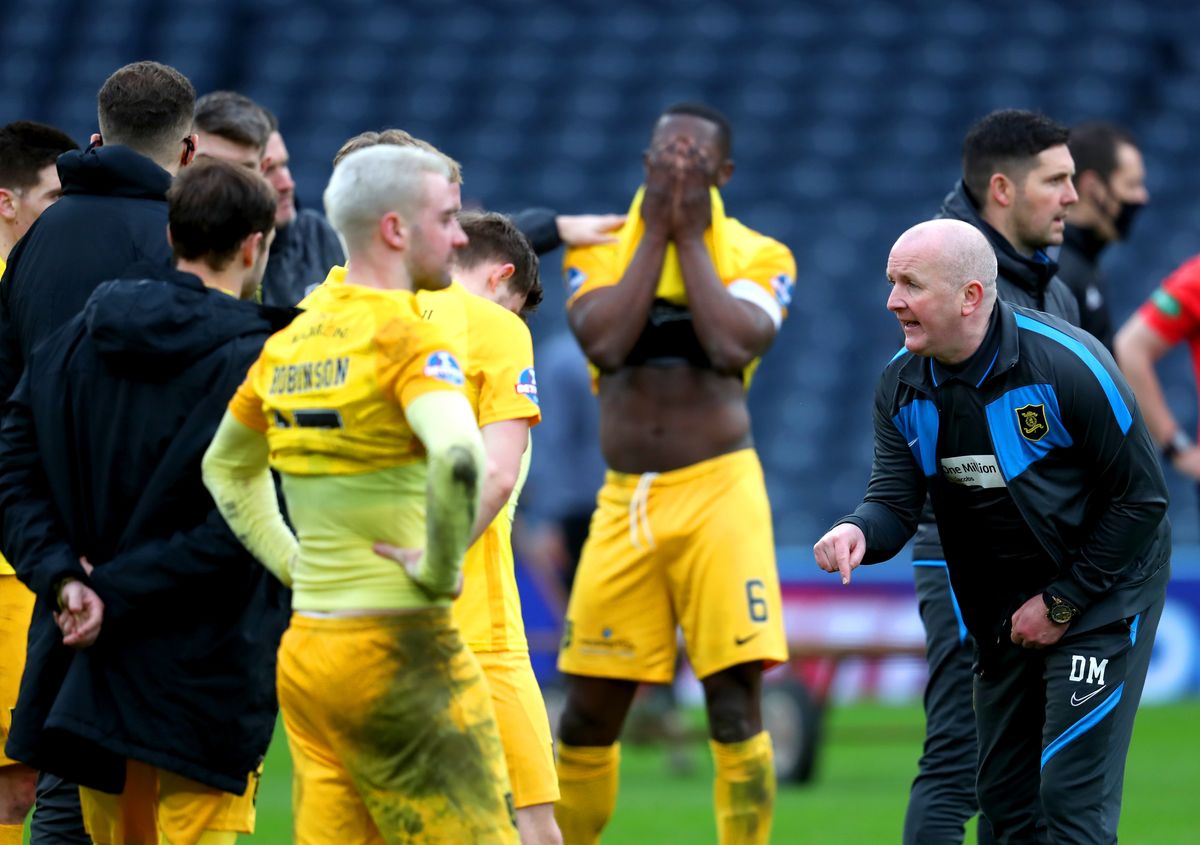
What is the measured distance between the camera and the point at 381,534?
3797mm

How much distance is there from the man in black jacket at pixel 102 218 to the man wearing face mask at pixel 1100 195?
3276 mm

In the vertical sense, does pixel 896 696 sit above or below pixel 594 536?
below

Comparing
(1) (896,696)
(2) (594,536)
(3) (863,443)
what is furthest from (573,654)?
(3) (863,443)

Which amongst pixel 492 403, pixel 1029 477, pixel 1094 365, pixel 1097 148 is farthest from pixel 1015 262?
pixel 492 403

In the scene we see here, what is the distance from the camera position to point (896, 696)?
44.3 feet

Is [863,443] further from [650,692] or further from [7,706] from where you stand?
A: [7,706]

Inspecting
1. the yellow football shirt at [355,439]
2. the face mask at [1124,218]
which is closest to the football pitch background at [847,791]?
the face mask at [1124,218]

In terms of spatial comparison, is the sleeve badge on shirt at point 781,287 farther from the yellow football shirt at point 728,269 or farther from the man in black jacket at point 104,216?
the man in black jacket at point 104,216

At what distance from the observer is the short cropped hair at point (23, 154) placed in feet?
18.4

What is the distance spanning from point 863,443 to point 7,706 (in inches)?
431

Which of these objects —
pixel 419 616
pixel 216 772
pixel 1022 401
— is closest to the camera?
pixel 419 616

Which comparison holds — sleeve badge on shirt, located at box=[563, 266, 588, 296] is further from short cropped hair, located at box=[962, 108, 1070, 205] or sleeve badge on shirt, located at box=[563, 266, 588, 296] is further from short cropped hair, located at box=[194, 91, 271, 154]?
short cropped hair, located at box=[962, 108, 1070, 205]

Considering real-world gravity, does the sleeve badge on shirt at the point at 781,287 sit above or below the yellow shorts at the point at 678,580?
above

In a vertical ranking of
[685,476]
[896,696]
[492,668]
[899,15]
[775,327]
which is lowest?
[896,696]
